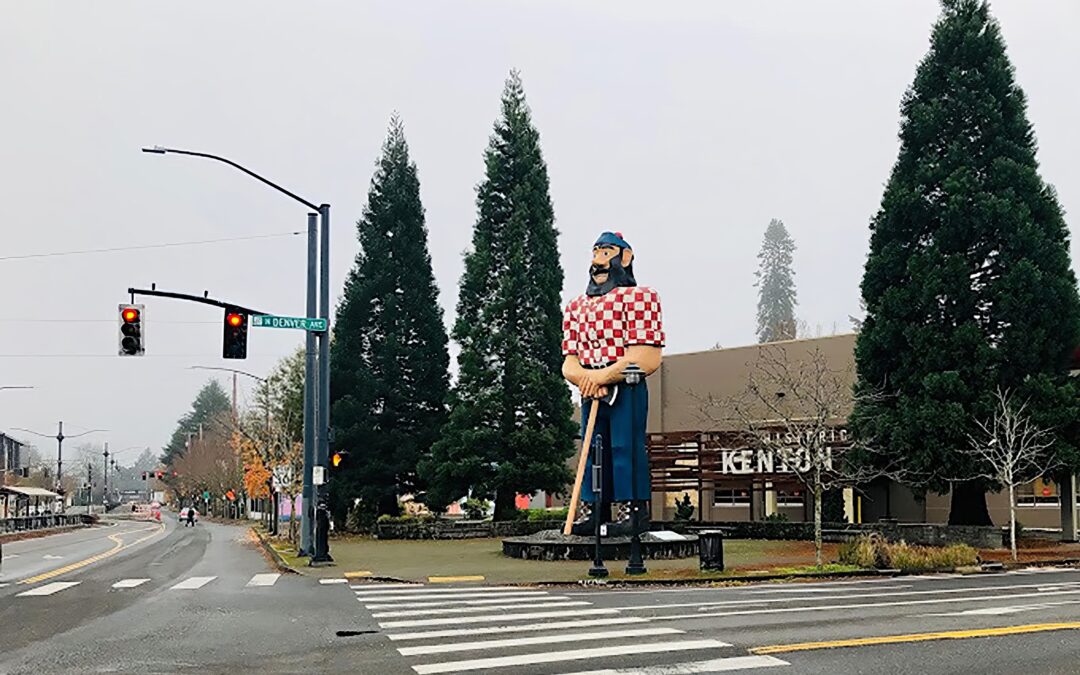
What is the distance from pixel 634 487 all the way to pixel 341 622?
1409 centimetres

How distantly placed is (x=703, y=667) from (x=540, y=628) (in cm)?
383

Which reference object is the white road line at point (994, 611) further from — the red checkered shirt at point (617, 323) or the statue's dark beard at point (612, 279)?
the statue's dark beard at point (612, 279)

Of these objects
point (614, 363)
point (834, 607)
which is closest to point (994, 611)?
point (834, 607)

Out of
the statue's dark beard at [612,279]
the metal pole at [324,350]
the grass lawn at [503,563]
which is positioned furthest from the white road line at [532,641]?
the statue's dark beard at [612,279]

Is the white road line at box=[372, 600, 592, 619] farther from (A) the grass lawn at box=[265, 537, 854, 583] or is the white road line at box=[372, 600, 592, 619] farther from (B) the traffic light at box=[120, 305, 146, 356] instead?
(B) the traffic light at box=[120, 305, 146, 356]

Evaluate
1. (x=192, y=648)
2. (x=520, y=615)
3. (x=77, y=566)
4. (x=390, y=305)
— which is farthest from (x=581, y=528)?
(x=390, y=305)

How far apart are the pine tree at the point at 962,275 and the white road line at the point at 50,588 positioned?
76.6 feet

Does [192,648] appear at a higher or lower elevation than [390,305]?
lower

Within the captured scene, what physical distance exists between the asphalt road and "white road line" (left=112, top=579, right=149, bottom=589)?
0.10m

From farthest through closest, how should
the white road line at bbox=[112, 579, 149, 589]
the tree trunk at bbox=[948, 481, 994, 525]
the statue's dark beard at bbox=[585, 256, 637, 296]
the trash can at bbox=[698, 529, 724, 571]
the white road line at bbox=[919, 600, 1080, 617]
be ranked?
the tree trunk at bbox=[948, 481, 994, 525], the statue's dark beard at bbox=[585, 256, 637, 296], the trash can at bbox=[698, 529, 724, 571], the white road line at bbox=[112, 579, 149, 589], the white road line at bbox=[919, 600, 1080, 617]

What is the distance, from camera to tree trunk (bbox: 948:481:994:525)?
34969mm

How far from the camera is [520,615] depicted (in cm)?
1623

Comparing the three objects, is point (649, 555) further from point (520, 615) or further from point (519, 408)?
point (519, 408)

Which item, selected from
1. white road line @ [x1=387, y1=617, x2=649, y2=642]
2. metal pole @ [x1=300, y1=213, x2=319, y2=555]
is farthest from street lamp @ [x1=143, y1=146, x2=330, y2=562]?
white road line @ [x1=387, y1=617, x2=649, y2=642]
